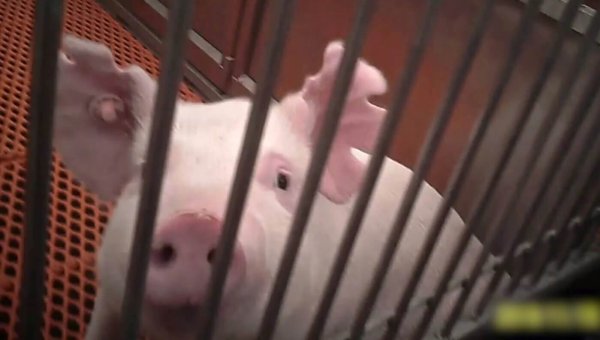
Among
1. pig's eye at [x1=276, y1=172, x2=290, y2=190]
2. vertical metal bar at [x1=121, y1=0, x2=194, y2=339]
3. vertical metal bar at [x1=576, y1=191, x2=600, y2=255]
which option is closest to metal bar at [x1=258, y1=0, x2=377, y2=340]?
vertical metal bar at [x1=121, y1=0, x2=194, y2=339]

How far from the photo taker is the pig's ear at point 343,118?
68 cm

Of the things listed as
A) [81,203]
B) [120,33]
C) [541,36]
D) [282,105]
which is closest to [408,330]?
[282,105]

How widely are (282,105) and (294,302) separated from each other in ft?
0.70

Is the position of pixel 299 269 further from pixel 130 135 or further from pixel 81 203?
pixel 81 203

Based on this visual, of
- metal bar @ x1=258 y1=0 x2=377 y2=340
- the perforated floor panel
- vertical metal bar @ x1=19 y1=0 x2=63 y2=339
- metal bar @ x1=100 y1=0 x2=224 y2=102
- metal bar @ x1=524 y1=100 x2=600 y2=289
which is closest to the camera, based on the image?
vertical metal bar @ x1=19 y1=0 x2=63 y2=339

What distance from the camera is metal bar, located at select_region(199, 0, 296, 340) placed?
42 cm

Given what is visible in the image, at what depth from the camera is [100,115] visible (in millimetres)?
715

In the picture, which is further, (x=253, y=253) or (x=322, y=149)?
(x=253, y=253)

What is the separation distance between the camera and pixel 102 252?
0.73m

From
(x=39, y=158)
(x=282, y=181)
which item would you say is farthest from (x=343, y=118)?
(x=39, y=158)

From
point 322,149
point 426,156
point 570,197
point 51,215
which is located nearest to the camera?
point 322,149

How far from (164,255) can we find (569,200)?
1.72ft

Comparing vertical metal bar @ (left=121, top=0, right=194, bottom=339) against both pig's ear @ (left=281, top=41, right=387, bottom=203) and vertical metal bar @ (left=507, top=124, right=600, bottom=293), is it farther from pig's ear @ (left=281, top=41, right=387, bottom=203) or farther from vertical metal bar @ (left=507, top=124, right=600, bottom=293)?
vertical metal bar @ (left=507, top=124, right=600, bottom=293)

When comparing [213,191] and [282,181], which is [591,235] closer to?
[282,181]
